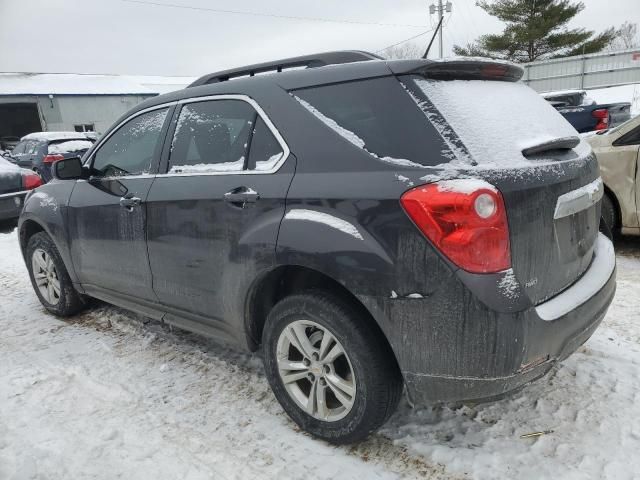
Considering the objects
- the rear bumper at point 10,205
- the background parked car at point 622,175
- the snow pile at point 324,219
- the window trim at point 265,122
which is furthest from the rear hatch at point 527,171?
the rear bumper at point 10,205

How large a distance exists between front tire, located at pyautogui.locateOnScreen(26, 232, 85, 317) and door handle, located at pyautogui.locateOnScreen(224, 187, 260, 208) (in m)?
2.28

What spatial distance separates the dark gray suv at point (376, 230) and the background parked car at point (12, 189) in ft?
20.6

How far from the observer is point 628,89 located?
26.0 meters

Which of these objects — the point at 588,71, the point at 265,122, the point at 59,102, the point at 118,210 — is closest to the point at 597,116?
the point at 265,122

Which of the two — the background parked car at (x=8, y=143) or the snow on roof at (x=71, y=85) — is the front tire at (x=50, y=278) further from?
the snow on roof at (x=71, y=85)

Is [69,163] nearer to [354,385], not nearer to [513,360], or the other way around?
[354,385]

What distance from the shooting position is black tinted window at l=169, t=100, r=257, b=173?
2.60m

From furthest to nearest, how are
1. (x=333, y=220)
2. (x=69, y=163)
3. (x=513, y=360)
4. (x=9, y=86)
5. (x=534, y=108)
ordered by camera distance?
(x=9, y=86) → (x=69, y=163) → (x=534, y=108) → (x=333, y=220) → (x=513, y=360)

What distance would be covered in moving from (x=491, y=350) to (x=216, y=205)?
4.90 ft

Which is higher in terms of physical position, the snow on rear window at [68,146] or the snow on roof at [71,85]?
the snow on roof at [71,85]

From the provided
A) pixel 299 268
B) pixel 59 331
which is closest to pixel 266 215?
pixel 299 268

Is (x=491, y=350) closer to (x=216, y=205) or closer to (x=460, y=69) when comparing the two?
(x=460, y=69)

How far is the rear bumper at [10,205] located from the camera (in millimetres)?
7957

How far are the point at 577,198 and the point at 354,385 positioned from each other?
128cm
